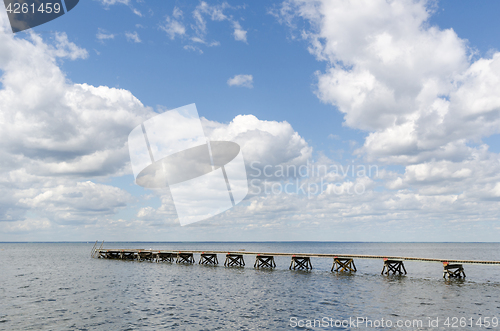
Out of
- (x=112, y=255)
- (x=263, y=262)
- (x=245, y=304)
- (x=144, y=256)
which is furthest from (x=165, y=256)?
(x=245, y=304)

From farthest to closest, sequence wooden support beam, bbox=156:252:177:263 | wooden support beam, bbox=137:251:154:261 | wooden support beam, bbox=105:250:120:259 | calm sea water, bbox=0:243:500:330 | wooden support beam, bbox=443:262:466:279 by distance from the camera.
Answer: wooden support beam, bbox=105:250:120:259 < wooden support beam, bbox=137:251:154:261 < wooden support beam, bbox=156:252:177:263 < wooden support beam, bbox=443:262:466:279 < calm sea water, bbox=0:243:500:330

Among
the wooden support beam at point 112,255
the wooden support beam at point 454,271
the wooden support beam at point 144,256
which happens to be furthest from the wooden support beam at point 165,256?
the wooden support beam at point 454,271

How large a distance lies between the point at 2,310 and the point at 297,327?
2338 centimetres

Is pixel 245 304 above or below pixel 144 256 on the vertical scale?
above

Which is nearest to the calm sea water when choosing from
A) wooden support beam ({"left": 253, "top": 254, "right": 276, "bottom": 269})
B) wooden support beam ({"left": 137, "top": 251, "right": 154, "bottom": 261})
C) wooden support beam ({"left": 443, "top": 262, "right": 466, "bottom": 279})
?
wooden support beam ({"left": 443, "top": 262, "right": 466, "bottom": 279})

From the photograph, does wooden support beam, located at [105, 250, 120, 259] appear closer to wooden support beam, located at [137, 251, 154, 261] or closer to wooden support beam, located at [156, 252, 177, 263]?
wooden support beam, located at [137, 251, 154, 261]

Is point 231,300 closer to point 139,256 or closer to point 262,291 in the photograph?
point 262,291

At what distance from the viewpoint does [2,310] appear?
83.7ft

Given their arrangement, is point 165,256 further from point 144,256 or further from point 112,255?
point 112,255

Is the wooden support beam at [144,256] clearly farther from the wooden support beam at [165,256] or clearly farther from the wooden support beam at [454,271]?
the wooden support beam at [454,271]

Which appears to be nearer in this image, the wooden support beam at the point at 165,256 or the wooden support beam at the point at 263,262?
the wooden support beam at the point at 263,262

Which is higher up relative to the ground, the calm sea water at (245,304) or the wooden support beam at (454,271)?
the wooden support beam at (454,271)

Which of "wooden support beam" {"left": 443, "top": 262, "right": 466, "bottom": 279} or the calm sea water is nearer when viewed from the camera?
the calm sea water

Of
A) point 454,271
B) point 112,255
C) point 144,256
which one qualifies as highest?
point 454,271
